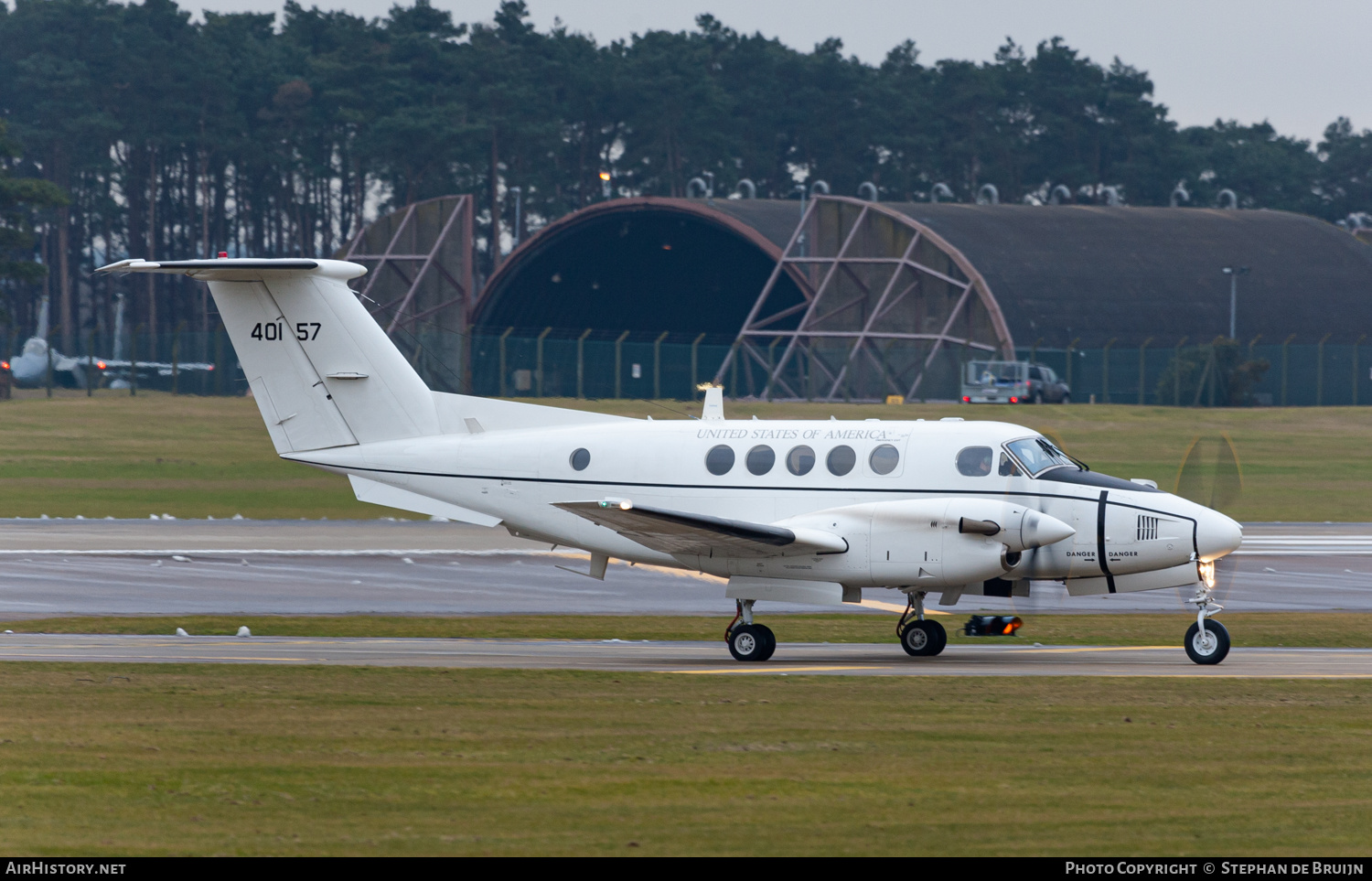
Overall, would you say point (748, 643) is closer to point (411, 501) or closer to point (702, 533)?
point (702, 533)

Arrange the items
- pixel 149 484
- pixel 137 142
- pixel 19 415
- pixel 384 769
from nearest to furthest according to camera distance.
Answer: pixel 384 769, pixel 149 484, pixel 19 415, pixel 137 142

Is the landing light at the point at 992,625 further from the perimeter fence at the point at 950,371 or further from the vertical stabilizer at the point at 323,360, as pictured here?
the perimeter fence at the point at 950,371

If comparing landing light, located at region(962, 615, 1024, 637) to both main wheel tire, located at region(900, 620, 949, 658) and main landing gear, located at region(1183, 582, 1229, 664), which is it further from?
main landing gear, located at region(1183, 582, 1229, 664)

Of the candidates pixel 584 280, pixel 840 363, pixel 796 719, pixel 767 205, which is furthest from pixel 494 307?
pixel 796 719

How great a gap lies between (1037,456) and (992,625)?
2246 mm

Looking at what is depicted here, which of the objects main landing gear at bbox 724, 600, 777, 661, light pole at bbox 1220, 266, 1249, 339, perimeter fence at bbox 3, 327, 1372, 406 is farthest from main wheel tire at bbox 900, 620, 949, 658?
light pole at bbox 1220, 266, 1249, 339

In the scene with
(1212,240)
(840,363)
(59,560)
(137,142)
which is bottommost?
(59,560)

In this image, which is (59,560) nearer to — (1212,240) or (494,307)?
(494,307)

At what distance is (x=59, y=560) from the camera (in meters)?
32.8

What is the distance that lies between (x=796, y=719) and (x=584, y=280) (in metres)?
77.5

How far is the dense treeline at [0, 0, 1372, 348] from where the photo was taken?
366 ft

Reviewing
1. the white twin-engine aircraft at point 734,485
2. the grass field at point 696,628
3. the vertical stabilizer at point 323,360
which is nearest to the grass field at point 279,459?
the grass field at point 696,628

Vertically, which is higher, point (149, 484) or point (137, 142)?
point (137, 142)
